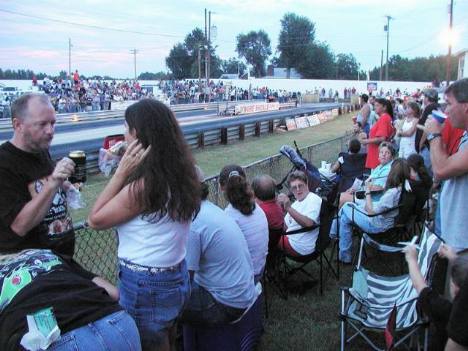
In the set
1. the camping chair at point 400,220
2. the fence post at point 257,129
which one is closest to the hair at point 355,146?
the camping chair at point 400,220

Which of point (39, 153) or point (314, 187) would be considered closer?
point (39, 153)

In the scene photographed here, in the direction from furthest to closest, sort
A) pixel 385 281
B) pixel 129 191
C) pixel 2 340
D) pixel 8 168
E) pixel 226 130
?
1. pixel 226 130
2. pixel 385 281
3. pixel 8 168
4. pixel 129 191
5. pixel 2 340

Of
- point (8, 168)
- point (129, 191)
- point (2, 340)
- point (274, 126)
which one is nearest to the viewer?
point (2, 340)

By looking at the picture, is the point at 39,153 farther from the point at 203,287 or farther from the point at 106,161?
the point at 203,287

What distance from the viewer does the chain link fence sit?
4.59 meters

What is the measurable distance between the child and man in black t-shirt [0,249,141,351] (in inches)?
64.0

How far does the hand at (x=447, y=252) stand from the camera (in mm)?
2854

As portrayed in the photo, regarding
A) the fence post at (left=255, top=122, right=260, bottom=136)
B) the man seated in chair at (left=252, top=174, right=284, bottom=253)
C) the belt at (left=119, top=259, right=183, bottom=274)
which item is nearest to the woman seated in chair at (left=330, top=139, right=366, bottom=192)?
the man seated in chair at (left=252, top=174, right=284, bottom=253)

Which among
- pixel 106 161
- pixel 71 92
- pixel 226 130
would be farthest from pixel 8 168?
pixel 71 92

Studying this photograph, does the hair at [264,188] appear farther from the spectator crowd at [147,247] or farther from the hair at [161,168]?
the hair at [161,168]

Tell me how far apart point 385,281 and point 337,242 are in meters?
1.77

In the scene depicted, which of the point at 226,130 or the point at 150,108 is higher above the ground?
the point at 150,108

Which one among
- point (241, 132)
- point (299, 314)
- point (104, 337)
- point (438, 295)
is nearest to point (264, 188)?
point (299, 314)

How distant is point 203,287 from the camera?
311 centimetres
